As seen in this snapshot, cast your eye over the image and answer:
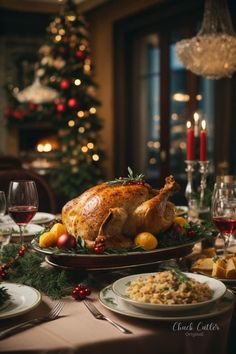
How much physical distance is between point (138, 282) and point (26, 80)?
20.3 feet

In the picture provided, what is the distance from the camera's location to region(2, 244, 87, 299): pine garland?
4.24ft

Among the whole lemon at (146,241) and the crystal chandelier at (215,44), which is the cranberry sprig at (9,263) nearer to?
the whole lemon at (146,241)

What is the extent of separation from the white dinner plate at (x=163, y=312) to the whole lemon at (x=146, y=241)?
219mm

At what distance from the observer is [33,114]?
20.4 ft

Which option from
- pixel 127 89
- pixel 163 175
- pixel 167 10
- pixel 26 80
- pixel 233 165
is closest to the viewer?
pixel 233 165

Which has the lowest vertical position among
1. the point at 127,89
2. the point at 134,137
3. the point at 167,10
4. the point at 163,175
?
the point at 163,175

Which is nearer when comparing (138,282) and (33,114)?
(138,282)

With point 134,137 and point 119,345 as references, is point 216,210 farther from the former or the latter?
point 134,137

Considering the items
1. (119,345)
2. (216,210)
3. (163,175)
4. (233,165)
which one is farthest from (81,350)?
(163,175)

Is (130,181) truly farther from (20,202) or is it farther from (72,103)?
(72,103)

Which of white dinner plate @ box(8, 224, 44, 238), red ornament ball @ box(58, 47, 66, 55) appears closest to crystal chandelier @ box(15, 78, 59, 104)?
red ornament ball @ box(58, 47, 66, 55)

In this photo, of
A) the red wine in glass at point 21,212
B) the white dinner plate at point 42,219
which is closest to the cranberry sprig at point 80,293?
the red wine in glass at point 21,212

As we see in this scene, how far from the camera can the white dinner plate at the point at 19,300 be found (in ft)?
3.56

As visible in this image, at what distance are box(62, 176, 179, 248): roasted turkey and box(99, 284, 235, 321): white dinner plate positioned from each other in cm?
22
